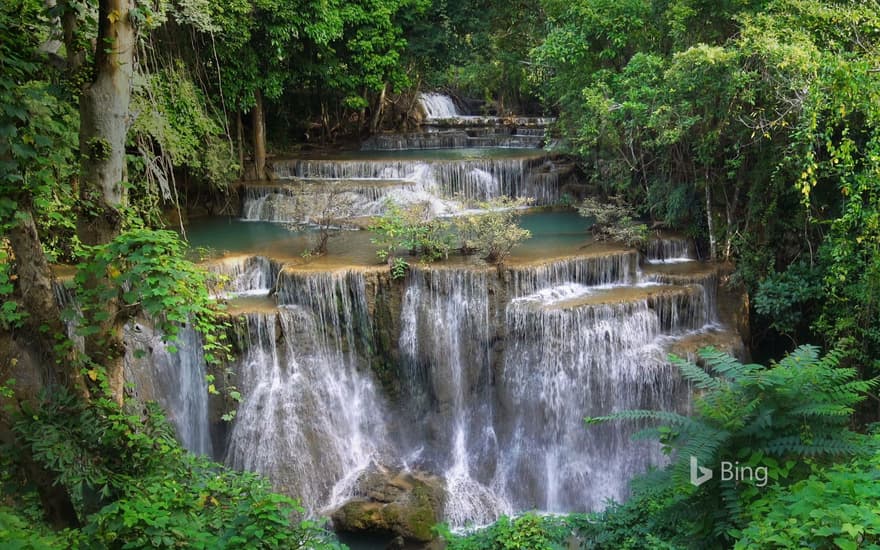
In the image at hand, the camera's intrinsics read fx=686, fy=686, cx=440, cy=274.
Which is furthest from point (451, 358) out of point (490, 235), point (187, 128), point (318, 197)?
point (187, 128)

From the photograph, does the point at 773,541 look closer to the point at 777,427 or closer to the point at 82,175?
the point at 777,427

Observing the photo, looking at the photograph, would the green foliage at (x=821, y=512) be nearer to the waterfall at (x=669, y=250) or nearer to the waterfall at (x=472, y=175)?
the waterfall at (x=669, y=250)

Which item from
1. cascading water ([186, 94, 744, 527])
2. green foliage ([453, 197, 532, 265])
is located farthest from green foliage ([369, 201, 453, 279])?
cascading water ([186, 94, 744, 527])

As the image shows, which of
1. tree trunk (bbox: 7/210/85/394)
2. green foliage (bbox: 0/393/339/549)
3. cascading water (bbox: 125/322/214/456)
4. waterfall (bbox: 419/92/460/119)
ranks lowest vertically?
cascading water (bbox: 125/322/214/456)

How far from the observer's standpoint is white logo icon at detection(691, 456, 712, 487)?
4.38 metres

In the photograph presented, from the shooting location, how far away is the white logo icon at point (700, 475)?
4382 millimetres

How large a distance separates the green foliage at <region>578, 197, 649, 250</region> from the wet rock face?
5.02 m

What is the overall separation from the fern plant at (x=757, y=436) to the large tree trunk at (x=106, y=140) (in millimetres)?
4085

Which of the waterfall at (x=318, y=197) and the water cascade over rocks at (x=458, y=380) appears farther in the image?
the waterfall at (x=318, y=197)

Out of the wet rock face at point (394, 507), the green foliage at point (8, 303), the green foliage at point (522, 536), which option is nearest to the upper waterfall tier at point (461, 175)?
the wet rock face at point (394, 507)

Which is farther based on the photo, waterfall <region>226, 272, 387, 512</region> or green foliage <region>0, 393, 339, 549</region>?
waterfall <region>226, 272, 387, 512</region>

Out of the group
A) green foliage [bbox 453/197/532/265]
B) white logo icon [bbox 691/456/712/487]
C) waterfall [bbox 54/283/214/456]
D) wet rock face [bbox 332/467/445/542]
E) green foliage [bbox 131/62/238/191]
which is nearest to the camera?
white logo icon [bbox 691/456/712/487]

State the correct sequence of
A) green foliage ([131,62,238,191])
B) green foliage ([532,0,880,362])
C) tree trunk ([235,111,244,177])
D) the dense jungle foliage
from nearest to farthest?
the dense jungle foliage < green foliage ([532,0,880,362]) < green foliage ([131,62,238,191]) < tree trunk ([235,111,244,177])

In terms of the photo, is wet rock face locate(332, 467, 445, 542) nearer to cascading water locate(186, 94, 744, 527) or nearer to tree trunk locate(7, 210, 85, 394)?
cascading water locate(186, 94, 744, 527)
